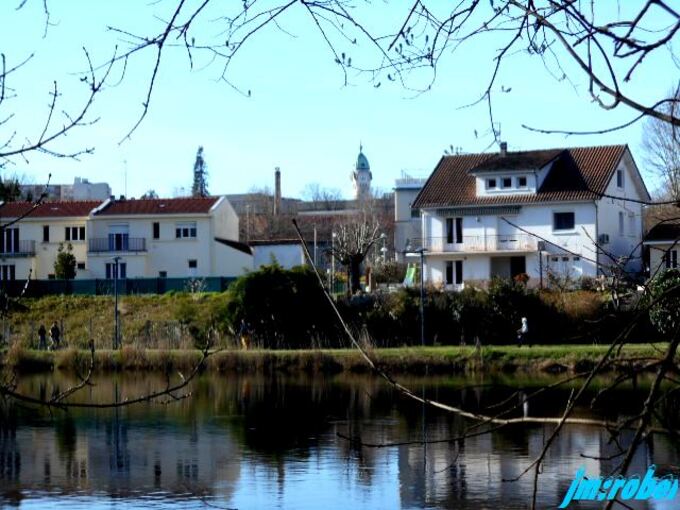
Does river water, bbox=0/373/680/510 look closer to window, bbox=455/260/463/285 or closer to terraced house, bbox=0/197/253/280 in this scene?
window, bbox=455/260/463/285

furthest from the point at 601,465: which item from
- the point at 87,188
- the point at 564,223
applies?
the point at 87,188

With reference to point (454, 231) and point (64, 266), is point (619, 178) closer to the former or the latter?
point (454, 231)

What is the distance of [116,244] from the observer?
6425 cm

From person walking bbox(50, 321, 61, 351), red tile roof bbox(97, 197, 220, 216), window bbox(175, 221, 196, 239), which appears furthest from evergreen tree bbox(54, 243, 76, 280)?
person walking bbox(50, 321, 61, 351)

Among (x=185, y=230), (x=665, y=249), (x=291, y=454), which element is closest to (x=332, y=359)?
(x=291, y=454)

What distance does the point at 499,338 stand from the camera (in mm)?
38031

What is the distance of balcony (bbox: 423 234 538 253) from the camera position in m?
52.3

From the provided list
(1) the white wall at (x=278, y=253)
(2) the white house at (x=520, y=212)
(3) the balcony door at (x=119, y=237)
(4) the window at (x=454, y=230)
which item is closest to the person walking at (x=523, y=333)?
(2) the white house at (x=520, y=212)

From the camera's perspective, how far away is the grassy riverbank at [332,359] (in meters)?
30.8

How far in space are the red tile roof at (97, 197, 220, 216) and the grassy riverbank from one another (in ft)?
93.7

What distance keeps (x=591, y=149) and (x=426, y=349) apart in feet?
79.3

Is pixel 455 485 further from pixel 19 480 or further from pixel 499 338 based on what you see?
pixel 499 338

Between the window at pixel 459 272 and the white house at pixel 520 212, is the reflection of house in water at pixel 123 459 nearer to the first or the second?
the white house at pixel 520 212

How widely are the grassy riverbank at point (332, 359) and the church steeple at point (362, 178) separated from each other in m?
69.6
